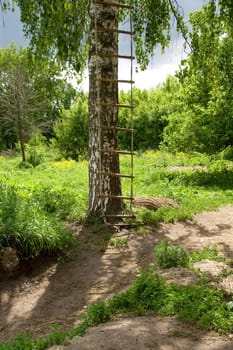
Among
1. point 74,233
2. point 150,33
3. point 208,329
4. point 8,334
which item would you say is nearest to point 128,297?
point 208,329

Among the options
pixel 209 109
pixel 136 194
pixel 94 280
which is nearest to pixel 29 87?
pixel 209 109

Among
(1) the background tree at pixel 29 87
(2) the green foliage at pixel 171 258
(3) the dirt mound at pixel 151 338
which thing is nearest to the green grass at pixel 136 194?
(2) the green foliage at pixel 171 258

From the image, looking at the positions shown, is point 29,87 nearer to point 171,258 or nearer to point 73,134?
point 73,134

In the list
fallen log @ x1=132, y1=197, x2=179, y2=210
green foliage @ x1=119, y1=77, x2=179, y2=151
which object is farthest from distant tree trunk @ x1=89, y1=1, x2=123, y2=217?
green foliage @ x1=119, y1=77, x2=179, y2=151

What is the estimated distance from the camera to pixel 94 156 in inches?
305

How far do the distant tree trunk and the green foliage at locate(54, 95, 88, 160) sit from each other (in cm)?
2386

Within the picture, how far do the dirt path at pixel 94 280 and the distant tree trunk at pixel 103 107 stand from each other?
2.53ft

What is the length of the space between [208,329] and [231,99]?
37.4 feet

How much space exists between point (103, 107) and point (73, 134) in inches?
1007

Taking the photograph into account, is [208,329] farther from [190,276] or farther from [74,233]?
[74,233]

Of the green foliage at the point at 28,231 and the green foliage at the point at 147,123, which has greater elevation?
the green foliage at the point at 147,123

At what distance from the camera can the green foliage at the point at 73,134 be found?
32.2m

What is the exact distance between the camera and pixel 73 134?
3297cm

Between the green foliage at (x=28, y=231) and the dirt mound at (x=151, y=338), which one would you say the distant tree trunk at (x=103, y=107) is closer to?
the green foliage at (x=28, y=231)
